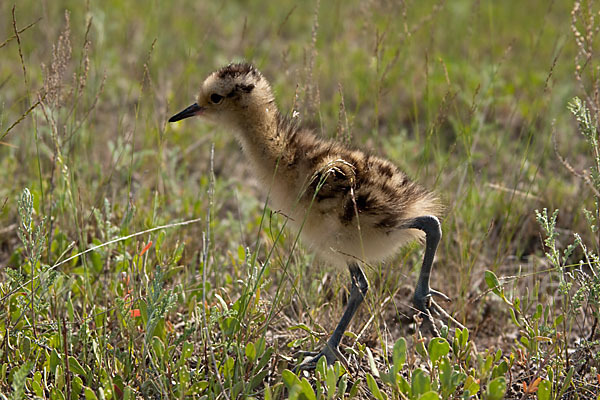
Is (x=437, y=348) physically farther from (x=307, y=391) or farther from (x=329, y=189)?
(x=329, y=189)

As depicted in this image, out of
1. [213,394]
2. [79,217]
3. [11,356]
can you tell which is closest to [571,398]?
[213,394]

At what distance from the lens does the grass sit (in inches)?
104

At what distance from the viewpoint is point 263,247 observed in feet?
Answer: 12.6

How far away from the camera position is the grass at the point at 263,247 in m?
2.63

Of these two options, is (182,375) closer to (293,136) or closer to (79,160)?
(293,136)

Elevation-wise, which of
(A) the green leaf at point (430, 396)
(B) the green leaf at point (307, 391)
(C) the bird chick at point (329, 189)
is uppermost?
(C) the bird chick at point (329, 189)

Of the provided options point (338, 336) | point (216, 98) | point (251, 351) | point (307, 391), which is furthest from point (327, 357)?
point (216, 98)

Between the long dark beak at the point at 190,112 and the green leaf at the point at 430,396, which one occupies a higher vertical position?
the long dark beak at the point at 190,112

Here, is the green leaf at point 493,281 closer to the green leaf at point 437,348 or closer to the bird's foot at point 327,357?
the green leaf at point 437,348

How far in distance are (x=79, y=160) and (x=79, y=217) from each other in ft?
1.40

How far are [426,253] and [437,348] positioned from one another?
0.43 meters

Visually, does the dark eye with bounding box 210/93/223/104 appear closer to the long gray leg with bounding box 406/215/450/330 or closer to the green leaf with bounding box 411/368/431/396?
the long gray leg with bounding box 406/215/450/330

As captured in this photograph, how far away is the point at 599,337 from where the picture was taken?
9.98ft

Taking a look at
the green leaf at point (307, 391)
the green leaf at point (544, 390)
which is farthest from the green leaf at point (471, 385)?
the green leaf at point (307, 391)
